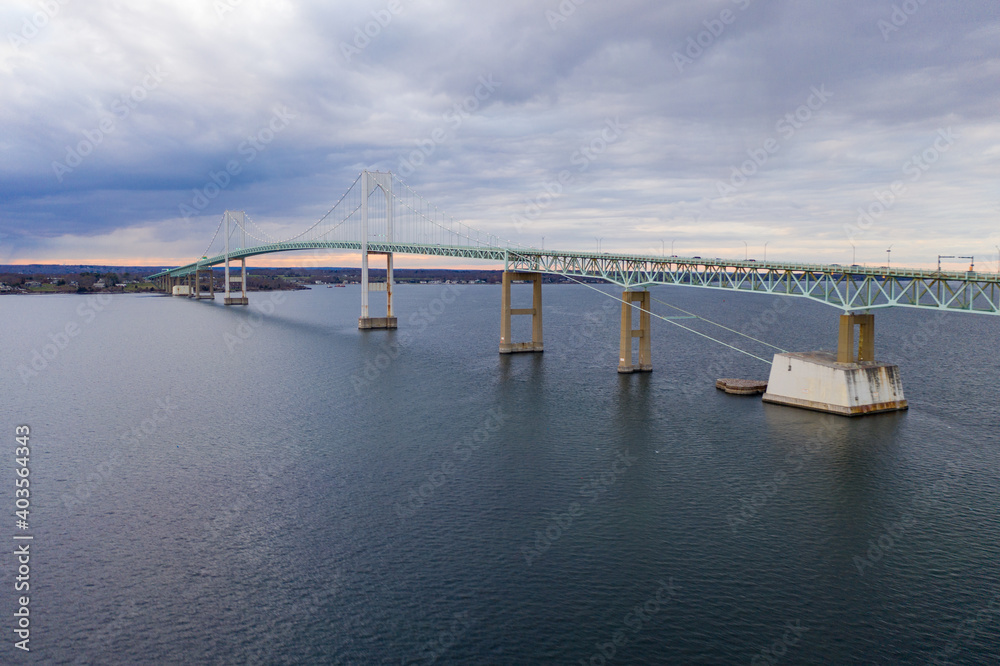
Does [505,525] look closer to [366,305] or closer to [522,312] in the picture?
[522,312]

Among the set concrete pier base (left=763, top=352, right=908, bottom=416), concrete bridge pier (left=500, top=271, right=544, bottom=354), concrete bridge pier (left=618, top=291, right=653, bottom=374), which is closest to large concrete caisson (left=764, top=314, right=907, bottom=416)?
concrete pier base (left=763, top=352, right=908, bottom=416)

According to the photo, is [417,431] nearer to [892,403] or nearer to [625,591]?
[625,591]

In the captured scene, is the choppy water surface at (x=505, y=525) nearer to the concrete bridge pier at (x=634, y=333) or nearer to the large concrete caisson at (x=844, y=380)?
the large concrete caisson at (x=844, y=380)

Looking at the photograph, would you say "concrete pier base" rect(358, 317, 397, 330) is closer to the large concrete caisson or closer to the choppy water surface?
the choppy water surface

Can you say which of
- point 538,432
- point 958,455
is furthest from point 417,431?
point 958,455

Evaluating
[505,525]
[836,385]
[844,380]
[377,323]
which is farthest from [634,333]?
[377,323]

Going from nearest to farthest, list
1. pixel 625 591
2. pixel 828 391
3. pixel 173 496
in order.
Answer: pixel 625 591, pixel 173 496, pixel 828 391
